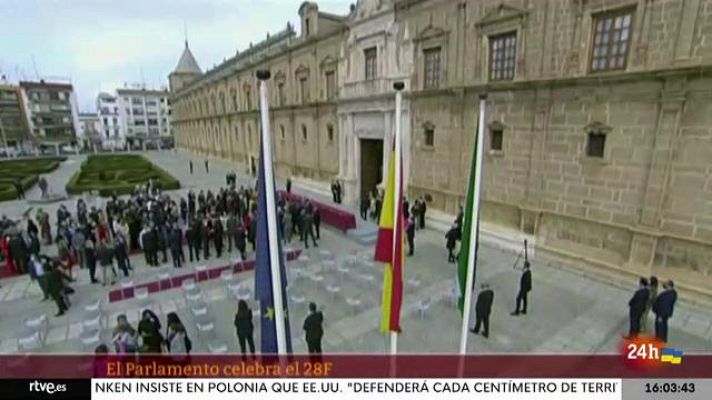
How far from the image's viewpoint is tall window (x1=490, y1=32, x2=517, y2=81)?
11.9 metres

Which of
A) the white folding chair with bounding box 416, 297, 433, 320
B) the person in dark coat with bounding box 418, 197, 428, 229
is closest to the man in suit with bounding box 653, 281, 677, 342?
the white folding chair with bounding box 416, 297, 433, 320

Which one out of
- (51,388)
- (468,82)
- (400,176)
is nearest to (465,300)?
(400,176)

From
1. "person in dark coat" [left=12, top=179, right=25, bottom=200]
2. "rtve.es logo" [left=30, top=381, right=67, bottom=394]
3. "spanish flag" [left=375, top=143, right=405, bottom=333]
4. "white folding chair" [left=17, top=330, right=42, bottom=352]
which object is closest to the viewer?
"spanish flag" [left=375, top=143, right=405, bottom=333]

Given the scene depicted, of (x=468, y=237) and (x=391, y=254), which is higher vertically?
(x=468, y=237)

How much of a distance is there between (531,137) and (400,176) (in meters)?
8.62

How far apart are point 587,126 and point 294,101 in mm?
19334

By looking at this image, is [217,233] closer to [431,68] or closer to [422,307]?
[422,307]

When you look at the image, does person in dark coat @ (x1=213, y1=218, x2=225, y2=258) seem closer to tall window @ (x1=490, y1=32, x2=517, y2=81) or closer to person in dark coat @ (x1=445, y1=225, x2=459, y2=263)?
person in dark coat @ (x1=445, y1=225, x2=459, y2=263)

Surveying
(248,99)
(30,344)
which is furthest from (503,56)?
(248,99)

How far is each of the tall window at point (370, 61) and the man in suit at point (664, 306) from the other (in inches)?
556

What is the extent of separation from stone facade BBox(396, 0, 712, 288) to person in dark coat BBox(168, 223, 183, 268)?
1010 centimetres

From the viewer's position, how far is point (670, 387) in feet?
17.0

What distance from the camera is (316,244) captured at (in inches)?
531

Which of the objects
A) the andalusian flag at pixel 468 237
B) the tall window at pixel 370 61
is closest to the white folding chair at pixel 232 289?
the andalusian flag at pixel 468 237
